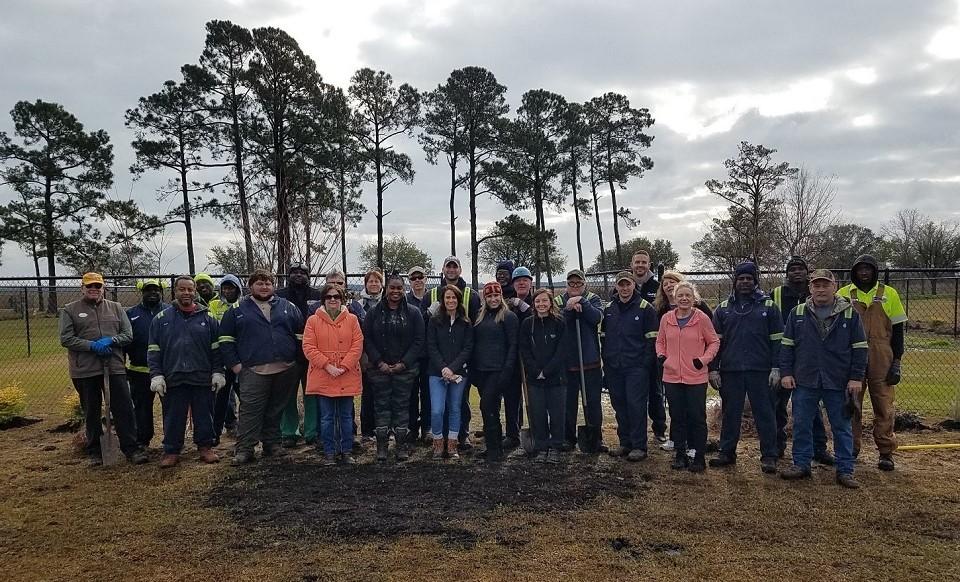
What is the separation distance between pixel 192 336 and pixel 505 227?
75.6 ft

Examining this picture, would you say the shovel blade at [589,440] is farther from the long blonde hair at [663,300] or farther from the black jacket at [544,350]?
the long blonde hair at [663,300]

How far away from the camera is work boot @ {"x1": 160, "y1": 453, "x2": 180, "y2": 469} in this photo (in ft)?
18.7

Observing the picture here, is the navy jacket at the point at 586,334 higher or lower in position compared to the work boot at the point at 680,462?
higher

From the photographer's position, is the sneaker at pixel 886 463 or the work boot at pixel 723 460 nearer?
the sneaker at pixel 886 463

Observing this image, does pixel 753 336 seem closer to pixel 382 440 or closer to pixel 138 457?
pixel 382 440

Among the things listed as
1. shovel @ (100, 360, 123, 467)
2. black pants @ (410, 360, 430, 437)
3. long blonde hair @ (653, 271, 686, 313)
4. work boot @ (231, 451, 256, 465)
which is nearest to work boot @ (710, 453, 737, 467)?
long blonde hair @ (653, 271, 686, 313)

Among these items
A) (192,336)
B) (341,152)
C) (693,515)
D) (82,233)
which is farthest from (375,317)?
(82,233)

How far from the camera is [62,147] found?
30031 millimetres

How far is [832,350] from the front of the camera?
4.94 m

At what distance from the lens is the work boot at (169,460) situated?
18.7 feet

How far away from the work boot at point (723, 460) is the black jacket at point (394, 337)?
3.10 meters

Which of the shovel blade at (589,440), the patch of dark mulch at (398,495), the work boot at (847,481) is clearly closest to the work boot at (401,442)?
the patch of dark mulch at (398,495)

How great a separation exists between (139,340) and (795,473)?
6.81 meters

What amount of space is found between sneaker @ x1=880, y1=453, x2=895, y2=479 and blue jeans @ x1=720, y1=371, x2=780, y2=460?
1023mm
